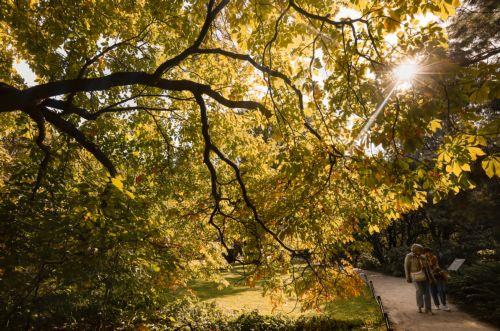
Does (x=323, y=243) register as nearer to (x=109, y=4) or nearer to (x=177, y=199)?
(x=177, y=199)

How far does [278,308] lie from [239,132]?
11101 mm

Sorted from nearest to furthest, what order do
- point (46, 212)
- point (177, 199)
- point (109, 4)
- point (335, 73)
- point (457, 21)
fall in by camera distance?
point (46, 212), point (335, 73), point (109, 4), point (177, 199), point (457, 21)

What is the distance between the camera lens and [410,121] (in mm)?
3701

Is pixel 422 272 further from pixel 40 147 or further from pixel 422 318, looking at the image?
pixel 40 147

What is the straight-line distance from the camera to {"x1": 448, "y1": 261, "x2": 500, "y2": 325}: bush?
35.0 ft

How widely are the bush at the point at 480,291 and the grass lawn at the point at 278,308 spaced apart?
128 inches

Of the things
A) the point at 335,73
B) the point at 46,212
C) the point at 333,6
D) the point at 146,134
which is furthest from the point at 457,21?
the point at 46,212

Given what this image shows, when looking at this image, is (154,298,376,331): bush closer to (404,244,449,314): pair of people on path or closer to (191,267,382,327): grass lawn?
(191,267,382,327): grass lawn

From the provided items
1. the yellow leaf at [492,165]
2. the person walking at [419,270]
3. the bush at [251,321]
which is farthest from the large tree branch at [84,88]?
the bush at [251,321]

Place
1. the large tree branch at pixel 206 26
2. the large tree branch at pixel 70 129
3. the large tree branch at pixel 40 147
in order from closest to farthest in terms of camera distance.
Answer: the large tree branch at pixel 40 147, the large tree branch at pixel 206 26, the large tree branch at pixel 70 129

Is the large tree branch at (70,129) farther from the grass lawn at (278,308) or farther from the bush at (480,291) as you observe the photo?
the bush at (480,291)

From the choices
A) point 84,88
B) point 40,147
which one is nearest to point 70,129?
point 40,147

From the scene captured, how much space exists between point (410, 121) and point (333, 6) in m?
4.08

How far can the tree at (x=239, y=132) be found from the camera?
4.28m
